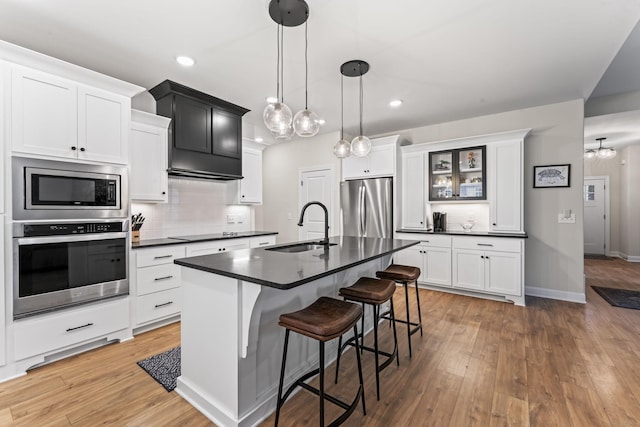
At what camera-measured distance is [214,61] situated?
2.80 m

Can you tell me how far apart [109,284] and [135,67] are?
2.11 meters

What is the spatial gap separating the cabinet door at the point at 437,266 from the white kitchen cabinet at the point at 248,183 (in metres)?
2.79

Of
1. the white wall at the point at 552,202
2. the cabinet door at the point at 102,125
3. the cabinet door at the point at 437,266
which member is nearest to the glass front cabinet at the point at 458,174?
the white wall at the point at 552,202

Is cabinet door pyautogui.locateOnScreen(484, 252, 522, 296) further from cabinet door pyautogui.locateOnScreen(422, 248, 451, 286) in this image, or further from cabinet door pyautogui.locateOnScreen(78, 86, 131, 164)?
cabinet door pyautogui.locateOnScreen(78, 86, 131, 164)

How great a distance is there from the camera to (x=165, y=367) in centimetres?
225

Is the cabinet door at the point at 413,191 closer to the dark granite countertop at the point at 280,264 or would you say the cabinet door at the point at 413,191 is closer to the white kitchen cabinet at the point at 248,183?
the white kitchen cabinet at the point at 248,183

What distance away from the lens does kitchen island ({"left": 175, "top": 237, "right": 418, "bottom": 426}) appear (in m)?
1.58

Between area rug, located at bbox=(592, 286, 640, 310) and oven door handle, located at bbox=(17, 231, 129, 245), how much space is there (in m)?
5.80

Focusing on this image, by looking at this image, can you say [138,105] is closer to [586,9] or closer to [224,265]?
[224,265]

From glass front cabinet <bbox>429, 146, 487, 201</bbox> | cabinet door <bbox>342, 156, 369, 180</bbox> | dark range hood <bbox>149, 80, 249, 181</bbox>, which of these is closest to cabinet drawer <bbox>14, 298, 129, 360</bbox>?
dark range hood <bbox>149, 80, 249, 181</bbox>

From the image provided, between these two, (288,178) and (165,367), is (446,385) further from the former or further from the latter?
(288,178)

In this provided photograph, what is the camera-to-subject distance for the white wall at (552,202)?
12.5ft

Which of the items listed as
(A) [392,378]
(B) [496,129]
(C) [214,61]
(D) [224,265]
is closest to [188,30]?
(C) [214,61]

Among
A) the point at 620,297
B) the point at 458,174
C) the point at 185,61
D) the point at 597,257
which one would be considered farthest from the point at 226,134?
the point at 597,257
